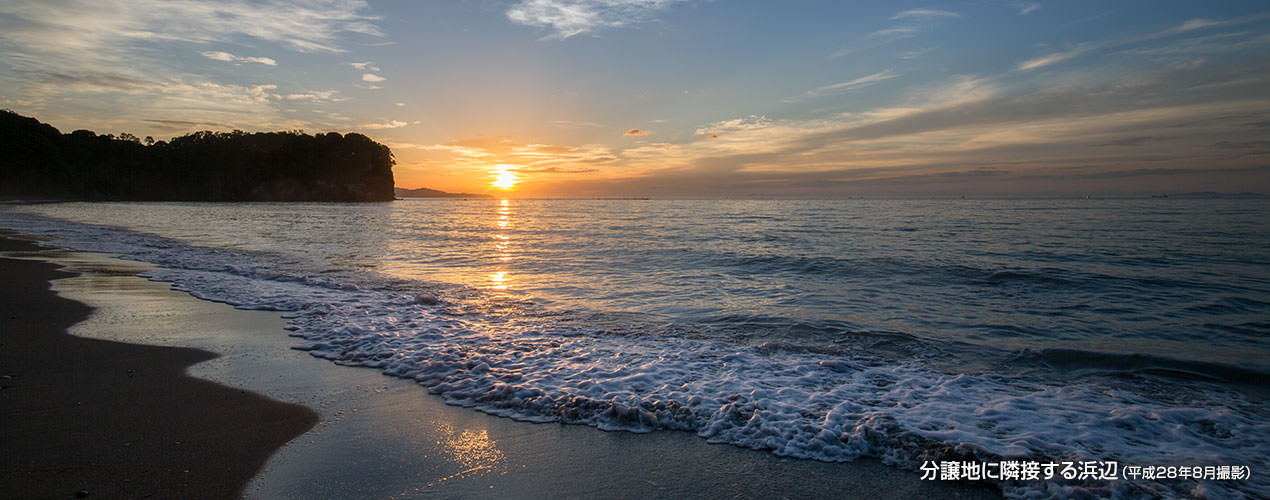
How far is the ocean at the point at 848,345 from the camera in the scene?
4422 millimetres

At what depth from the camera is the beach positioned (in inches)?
131

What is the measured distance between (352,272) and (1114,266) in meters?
20.8

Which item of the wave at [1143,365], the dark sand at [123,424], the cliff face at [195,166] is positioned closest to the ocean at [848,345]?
the wave at [1143,365]

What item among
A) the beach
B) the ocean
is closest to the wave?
the ocean

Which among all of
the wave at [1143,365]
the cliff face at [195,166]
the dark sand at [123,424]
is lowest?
the wave at [1143,365]

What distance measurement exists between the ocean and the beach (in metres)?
0.39

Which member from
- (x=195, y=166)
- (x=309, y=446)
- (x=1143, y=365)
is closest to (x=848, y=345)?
(x=1143, y=365)

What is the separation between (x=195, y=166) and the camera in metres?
125

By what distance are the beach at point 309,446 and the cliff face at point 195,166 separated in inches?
5108

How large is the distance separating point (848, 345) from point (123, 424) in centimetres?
768

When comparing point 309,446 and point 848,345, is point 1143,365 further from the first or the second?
point 309,446

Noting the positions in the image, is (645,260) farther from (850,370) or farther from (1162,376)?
(1162,376)

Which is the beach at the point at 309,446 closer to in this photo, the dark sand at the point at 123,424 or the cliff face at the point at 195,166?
the dark sand at the point at 123,424

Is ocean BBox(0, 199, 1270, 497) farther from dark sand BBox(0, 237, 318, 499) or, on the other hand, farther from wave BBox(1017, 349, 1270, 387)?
dark sand BBox(0, 237, 318, 499)
